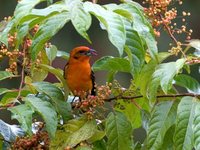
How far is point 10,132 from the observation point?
2830mm

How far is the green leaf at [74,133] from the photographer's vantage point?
8.33 feet

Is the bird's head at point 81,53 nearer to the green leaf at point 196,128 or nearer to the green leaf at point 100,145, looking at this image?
the green leaf at point 100,145

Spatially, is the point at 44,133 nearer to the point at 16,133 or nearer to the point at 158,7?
the point at 16,133

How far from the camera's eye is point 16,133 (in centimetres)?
284

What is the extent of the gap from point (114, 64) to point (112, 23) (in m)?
0.41

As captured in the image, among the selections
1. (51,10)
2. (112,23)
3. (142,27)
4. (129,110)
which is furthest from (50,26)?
(129,110)

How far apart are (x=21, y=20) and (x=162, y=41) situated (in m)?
6.40

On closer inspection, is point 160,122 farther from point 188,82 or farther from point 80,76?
point 80,76

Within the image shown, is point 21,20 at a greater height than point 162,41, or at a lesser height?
greater

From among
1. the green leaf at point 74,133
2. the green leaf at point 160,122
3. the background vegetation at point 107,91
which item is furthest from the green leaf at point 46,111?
the green leaf at point 160,122

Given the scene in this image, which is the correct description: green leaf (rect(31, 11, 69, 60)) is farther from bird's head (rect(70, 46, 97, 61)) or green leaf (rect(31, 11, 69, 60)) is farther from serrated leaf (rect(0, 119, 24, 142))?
bird's head (rect(70, 46, 97, 61))

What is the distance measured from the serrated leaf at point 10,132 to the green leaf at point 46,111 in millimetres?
344

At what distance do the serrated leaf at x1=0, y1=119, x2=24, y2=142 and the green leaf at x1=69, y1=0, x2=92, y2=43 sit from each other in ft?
2.16

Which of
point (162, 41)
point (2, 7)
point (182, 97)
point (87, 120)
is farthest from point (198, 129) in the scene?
point (2, 7)
